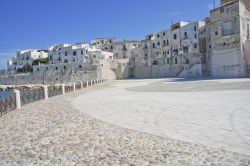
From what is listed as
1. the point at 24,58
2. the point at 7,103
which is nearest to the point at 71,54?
the point at 24,58

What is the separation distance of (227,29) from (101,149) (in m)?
36.1

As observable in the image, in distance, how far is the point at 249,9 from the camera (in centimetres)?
4162

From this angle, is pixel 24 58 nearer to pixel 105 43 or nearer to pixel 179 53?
pixel 105 43

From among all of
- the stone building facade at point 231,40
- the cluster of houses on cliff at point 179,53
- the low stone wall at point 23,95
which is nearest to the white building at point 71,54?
the cluster of houses on cliff at point 179,53

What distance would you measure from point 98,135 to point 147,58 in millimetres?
63975

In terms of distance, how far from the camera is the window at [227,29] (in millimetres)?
36188

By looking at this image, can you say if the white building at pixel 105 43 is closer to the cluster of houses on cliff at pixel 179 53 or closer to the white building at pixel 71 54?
the cluster of houses on cliff at pixel 179 53

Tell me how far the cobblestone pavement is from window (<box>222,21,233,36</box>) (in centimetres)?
3350

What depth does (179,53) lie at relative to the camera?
199 ft

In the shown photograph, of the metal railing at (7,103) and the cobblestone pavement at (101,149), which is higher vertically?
the metal railing at (7,103)

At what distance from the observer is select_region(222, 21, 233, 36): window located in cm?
3619

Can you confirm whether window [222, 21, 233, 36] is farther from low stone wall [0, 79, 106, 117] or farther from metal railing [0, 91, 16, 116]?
metal railing [0, 91, 16, 116]

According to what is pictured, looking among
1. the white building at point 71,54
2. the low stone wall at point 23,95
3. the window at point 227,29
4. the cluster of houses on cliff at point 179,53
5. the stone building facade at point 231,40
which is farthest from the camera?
the white building at point 71,54

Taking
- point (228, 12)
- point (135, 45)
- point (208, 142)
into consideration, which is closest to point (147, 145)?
point (208, 142)
